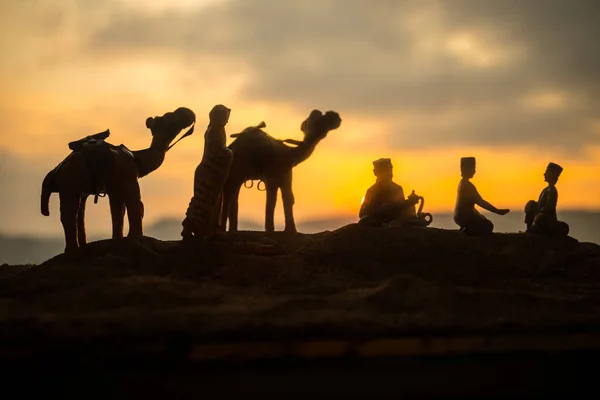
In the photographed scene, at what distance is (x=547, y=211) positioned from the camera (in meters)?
7.27

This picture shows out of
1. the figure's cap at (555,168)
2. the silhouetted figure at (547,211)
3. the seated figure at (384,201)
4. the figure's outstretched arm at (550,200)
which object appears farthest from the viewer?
the figure's cap at (555,168)

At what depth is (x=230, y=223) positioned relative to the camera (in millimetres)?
7469

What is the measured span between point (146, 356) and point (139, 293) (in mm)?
856

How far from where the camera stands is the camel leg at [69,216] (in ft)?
22.6

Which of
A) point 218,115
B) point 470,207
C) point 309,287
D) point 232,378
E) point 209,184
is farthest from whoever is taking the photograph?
point 470,207

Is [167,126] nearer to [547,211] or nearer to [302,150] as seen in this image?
[302,150]

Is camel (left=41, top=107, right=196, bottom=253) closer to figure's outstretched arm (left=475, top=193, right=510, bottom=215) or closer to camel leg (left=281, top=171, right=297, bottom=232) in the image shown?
camel leg (left=281, top=171, right=297, bottom=232)

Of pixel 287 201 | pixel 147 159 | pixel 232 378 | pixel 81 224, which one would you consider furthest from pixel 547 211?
pixel 81 224

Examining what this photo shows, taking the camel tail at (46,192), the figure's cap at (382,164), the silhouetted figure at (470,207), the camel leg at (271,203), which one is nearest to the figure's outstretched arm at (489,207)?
the silhouetted figure at (470,207)

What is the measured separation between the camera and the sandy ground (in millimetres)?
4320

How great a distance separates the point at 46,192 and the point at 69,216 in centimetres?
45

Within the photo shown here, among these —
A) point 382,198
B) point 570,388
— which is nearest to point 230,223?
point 382,198

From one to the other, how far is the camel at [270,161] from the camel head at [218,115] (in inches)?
23.7

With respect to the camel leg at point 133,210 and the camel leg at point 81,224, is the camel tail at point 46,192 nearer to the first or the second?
the camel leg at point 81,224
